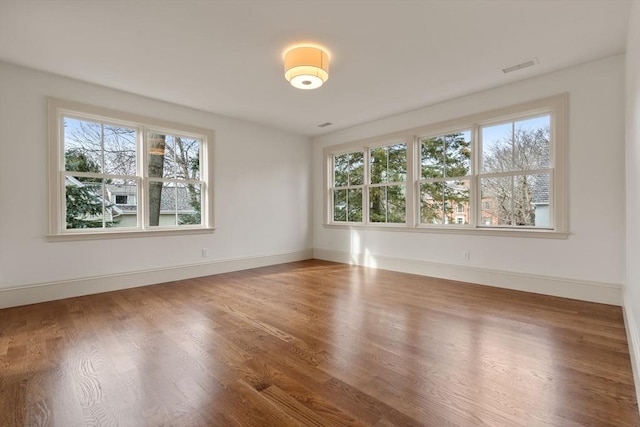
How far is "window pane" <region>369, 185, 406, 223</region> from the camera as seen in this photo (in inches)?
207

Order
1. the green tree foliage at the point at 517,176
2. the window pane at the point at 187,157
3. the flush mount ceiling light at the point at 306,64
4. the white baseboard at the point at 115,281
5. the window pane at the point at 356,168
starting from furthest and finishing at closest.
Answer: the window pane at the point at 356,168 → the window pane at the point at 187,157 → the green tree foliage at the point at 517,176 → the white baseboard at the point at 115,281 → the flush mount ceiling light at the point at 306,64

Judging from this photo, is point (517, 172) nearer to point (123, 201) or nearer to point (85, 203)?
point (123, 201)

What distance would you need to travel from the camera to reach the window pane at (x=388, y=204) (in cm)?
525

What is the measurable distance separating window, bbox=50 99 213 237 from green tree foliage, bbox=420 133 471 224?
11.8ft

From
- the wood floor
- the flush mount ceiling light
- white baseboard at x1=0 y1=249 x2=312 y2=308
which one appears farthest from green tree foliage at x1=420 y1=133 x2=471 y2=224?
white baseboard at x1=0 y1=249 x2=312 y2=308

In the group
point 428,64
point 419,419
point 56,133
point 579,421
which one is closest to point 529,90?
point 428,64

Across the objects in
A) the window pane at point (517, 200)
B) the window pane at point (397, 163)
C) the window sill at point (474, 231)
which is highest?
the window pane at point (397, 163)

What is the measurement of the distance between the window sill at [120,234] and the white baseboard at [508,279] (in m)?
3.00

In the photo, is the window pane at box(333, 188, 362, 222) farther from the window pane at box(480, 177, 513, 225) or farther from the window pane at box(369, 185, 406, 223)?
the window pane at box(480, 177, 513, 225)

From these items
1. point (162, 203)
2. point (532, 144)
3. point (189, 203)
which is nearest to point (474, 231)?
point (532, 144)

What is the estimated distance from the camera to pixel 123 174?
13.7ft

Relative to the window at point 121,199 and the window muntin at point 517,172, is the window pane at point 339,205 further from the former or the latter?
the window at point 121,199

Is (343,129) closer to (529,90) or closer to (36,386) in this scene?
(529,90)

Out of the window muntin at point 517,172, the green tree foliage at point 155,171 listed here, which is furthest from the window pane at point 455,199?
the green tree foliage at point 155,171
